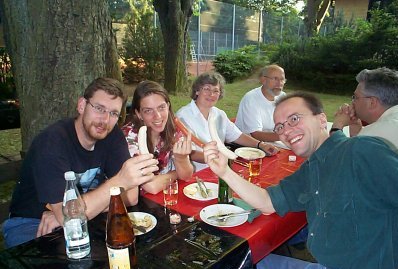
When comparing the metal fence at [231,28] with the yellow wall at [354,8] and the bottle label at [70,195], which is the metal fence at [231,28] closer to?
the yellow wall at [354,8]

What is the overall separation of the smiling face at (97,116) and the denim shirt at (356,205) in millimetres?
1384

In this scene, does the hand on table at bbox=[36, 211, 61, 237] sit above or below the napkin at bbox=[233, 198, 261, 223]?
below

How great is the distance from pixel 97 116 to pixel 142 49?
39.5 ft

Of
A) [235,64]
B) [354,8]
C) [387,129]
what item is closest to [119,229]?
[387,129]

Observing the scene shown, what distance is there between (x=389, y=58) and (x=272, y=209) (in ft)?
43.7

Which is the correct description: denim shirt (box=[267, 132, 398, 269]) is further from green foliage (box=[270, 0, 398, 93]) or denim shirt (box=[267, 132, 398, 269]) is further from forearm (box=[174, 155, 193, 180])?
green foliage (box=[270, 0, 398, 93])

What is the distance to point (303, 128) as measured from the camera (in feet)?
6.18

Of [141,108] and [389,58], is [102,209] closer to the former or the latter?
[141,108]

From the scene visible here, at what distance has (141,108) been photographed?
9.04ft

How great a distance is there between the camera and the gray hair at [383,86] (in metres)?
2.76

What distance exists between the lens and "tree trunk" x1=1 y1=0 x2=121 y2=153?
3008mm

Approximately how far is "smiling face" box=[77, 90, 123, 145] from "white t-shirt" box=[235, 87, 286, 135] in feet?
8.64

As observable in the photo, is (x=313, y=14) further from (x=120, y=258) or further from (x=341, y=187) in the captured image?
(x=120, y=258)

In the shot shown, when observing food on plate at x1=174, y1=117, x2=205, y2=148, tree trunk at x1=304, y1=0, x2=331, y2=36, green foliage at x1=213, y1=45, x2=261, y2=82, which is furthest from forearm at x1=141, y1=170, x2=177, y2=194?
tree trunk at x1=304, y1=0, x2=331, y2=36
